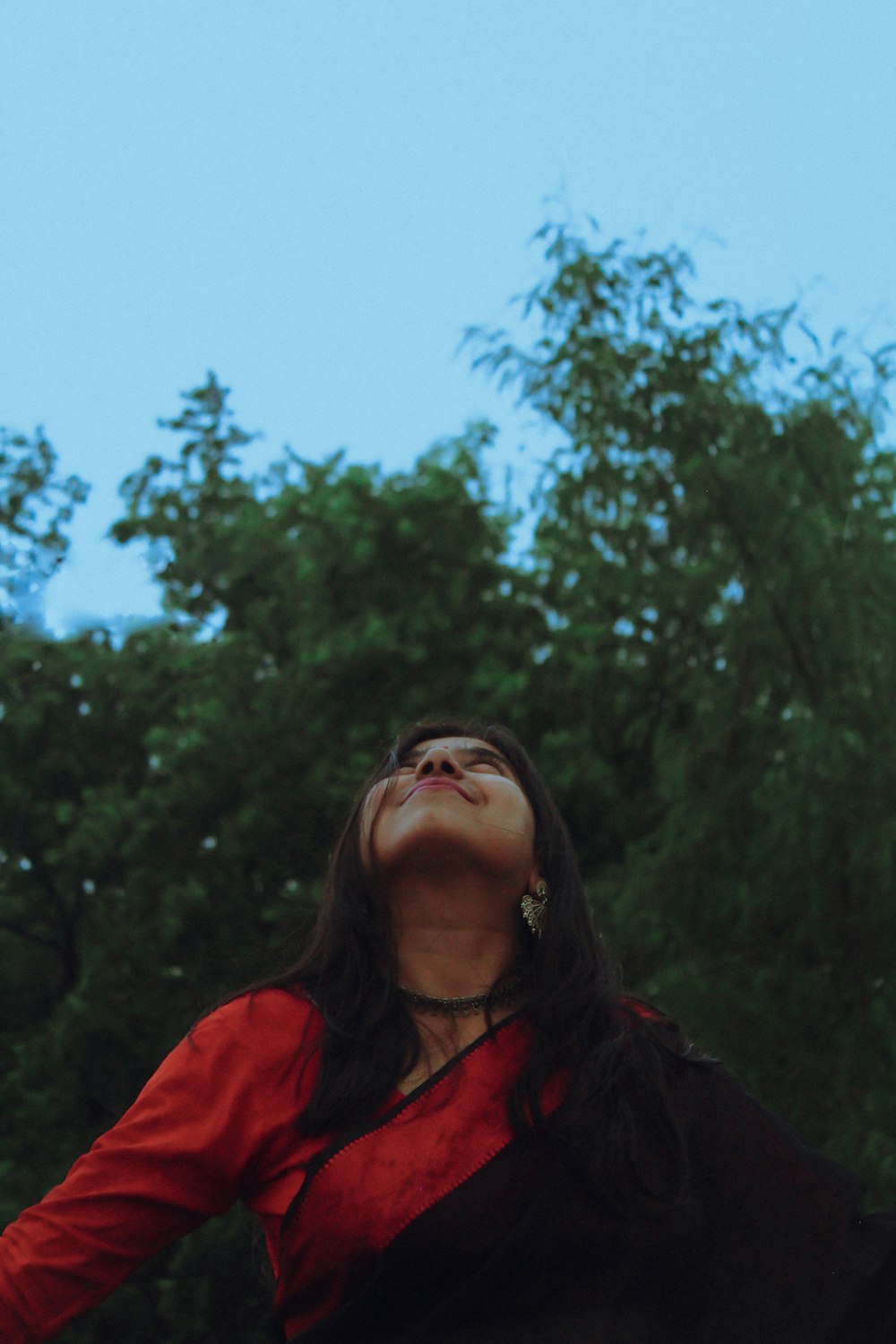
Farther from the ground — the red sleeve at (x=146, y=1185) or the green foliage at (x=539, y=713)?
the green foliage at (x=539, y=713)

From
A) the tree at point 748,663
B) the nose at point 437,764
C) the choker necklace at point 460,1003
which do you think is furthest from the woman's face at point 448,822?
the tree at point 748,663

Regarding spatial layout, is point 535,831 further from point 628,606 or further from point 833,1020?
point 628,606

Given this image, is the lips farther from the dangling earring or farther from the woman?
the dangling earring

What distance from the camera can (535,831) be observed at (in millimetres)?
2414

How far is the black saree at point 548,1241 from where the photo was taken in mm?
1832

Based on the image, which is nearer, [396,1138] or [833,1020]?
[396,1138]

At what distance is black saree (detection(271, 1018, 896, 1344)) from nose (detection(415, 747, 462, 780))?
16.9 inches

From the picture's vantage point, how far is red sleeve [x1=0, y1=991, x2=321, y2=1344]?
1.78 m

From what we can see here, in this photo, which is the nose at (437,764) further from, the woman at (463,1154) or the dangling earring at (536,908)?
the dangling earring at (536,908)

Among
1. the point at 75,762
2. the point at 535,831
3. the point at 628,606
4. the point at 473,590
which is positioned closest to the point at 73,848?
the point at 75,762

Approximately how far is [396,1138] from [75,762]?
7816mm

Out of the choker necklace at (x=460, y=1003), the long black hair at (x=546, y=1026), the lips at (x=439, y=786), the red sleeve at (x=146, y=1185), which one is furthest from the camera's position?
→ the lips at (x=439, y=786)

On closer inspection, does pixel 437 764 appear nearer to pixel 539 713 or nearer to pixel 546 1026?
pixel 546 1026

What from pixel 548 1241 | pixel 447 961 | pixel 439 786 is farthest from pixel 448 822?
pixel 548 1241
